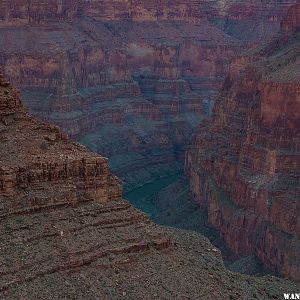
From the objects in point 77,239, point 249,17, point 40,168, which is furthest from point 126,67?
point 77,239

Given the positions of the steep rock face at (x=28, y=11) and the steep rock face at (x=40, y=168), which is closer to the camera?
the steep rock face at (x=40, y=168)

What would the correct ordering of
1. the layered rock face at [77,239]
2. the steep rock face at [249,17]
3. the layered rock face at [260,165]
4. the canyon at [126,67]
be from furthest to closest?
the steep rock face at [249,17], the canyon at [126,67], the layered rock face at [260,165], the layered rock face at [77,239]

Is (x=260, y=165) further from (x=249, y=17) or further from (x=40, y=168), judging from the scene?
(x=249, y=17)

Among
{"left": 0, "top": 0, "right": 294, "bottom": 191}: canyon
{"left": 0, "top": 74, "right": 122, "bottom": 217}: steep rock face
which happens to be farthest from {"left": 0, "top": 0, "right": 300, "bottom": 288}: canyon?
{"left": 0, "top": 0, "right": 294, "bottom": 191}: canyon

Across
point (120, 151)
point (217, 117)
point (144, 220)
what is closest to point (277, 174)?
point (217, 117)

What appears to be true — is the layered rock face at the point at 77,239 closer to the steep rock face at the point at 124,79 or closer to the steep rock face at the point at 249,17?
the steep rock face at the point at 124,79

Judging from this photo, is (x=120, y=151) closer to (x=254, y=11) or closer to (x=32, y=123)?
(x=254, y=11)

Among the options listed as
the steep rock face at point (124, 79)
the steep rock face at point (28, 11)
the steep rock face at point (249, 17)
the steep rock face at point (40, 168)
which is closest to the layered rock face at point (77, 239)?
the steep rock face at point (40, 168)
